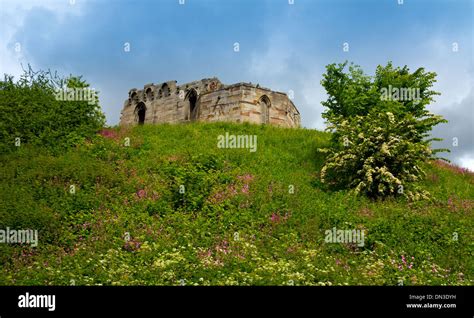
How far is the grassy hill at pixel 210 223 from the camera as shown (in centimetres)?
1180

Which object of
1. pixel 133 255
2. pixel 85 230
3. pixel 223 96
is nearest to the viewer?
pixel 133 255

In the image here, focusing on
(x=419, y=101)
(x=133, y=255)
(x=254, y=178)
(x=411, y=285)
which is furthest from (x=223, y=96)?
(x=411, y=285)

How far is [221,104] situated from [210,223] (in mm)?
22383

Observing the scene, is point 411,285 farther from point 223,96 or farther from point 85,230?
point 223,96

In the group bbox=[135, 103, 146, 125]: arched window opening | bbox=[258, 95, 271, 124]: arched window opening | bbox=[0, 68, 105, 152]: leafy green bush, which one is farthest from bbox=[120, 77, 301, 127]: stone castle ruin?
bbox=[0, 68, 105, 152]: leafy green bush

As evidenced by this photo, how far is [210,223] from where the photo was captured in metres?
15.4

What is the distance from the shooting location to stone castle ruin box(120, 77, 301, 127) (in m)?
36.1

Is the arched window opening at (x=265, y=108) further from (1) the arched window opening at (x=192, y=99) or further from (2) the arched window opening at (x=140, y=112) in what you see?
(2) the arched window opening at (x=140, y=112)

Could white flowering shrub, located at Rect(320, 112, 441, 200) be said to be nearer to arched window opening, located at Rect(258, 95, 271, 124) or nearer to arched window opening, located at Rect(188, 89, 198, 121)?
arched window opening, located at Rect(258, 95, 271, 124)

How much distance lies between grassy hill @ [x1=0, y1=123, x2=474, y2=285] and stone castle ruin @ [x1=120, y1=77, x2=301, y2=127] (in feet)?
43.7

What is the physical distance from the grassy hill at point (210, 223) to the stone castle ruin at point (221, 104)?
13330 mm
